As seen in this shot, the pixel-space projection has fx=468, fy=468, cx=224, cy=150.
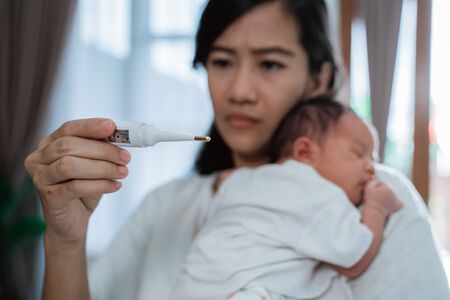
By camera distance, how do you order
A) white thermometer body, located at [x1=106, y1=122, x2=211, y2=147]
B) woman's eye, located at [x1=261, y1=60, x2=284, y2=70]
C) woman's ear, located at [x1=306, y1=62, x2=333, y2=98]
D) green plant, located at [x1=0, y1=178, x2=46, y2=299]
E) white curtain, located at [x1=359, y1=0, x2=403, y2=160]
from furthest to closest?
green plant, located at [x1=0, y1=178, x2=46, y2=299], white curtain, located at [x1=359, y1=0, x2=403, y2=160], woman's ear, located at [x1=306, y1=62, x2=333, y2=98], woman's eye, located at [x1=261, y1=60, x2=284, y2=70], white thermometer body, located at [x1=106, y1=122, x2=211, y2=147]

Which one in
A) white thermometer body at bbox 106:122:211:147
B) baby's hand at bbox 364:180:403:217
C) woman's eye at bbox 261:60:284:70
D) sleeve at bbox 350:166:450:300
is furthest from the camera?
woman's eye at bbox 261:60:284:70

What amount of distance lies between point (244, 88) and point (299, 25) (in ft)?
0.77

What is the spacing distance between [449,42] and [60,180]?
242cm

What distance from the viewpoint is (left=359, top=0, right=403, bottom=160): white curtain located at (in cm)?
279

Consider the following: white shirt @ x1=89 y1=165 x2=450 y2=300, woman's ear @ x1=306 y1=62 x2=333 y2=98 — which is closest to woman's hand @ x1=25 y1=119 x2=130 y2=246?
white shirt @ x1=89 y1=165 x2=450 y2=300

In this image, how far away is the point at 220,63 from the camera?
1.17 meters

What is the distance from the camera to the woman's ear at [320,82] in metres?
1.23

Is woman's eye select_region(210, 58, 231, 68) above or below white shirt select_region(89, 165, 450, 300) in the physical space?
above

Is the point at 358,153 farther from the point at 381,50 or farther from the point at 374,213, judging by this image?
the point at 381,50

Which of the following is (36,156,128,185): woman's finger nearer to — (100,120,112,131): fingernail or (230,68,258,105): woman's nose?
(100,120,112,131): fingernail

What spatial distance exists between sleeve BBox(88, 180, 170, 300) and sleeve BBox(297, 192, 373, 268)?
490 millimetres

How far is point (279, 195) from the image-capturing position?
0.91 metres

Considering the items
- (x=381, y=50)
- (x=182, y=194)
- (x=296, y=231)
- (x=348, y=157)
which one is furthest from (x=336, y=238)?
(x=381, y=50)

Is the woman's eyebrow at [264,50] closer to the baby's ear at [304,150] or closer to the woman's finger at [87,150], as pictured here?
the baby's ear at [304,150]
